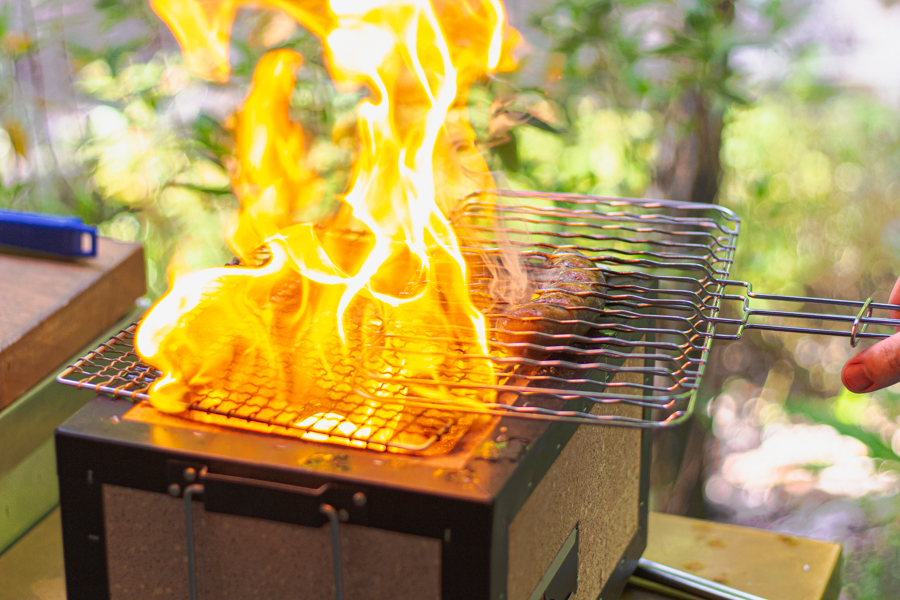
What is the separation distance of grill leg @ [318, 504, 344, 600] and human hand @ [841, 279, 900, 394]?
0.83 metres

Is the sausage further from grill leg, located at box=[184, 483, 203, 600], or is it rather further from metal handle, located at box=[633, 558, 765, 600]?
metal handle, located at box=[633, 558, 765, 600]

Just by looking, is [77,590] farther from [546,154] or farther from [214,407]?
[546,154]

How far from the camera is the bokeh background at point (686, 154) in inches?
93.7

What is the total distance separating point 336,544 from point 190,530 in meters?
0.21

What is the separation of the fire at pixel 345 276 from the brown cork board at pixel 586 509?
0.17m

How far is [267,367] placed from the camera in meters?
1.18

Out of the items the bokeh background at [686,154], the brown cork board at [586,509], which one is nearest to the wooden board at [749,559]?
the brown cork board at [586,509]

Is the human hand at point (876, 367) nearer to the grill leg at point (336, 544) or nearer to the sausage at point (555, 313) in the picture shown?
the sausage at point (555, 313)

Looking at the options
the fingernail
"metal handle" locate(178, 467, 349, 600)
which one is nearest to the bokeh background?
the fingernail

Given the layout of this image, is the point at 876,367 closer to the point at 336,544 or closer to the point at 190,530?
the point at 336,544

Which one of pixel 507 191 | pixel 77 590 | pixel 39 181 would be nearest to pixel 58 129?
pixel 39 181

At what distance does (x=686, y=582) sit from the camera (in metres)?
1.63

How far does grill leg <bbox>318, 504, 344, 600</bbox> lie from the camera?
0.93 meters

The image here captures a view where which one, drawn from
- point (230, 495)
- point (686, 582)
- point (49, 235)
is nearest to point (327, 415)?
point (230, 495)
